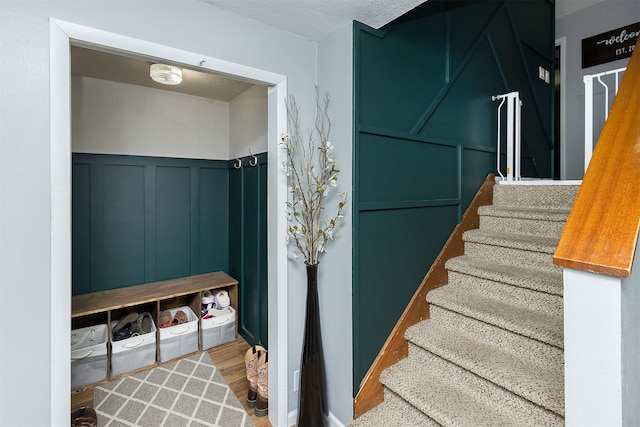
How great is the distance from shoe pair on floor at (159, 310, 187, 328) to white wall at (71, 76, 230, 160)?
1.49 metres

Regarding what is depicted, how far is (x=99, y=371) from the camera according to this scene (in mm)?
2396

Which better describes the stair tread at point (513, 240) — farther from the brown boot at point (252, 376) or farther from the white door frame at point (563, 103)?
the white door frame at point (563, 103)

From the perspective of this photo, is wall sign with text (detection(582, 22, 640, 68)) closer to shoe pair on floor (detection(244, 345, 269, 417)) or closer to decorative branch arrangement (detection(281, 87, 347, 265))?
decorative branch arrangement (detection(281, 87, 347, 265))

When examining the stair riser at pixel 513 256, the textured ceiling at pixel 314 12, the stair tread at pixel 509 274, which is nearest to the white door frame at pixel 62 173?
the textured ceiling at pixel 314 12

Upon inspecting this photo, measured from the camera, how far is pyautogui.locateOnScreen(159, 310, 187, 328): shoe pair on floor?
2.78 metres

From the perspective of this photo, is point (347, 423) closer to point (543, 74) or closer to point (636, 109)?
point (636, 109)

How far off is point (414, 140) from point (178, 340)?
2506 millimetres

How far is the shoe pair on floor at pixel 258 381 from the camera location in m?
2.03

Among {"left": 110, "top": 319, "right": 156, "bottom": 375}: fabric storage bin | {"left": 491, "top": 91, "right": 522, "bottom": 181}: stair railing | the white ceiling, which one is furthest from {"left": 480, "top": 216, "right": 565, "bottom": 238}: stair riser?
{"left": 110, "top": 319, "right": 156, "bottom": 375}: fabric storage bin

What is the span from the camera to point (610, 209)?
870 millimetres

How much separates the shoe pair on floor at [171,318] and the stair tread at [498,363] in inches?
80.5

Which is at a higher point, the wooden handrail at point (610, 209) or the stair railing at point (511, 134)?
the stair railing at point (511, 134)

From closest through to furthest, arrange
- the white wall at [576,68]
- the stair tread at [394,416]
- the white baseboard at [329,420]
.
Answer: the stair tread at [394,416], the white baseboard at [329,420], the white wall at [576,68]

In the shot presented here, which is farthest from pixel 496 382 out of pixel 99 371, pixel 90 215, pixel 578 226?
pixel 90 215
